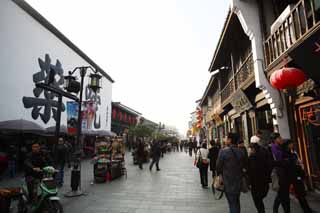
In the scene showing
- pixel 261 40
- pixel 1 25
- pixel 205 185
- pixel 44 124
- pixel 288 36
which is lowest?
pixel 205 185

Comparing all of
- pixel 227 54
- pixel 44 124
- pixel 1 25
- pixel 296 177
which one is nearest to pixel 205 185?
pixel 296 177

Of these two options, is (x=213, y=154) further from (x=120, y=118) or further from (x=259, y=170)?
(x=120, y=118)

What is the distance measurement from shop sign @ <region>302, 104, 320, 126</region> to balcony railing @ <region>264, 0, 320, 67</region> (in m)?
1.66

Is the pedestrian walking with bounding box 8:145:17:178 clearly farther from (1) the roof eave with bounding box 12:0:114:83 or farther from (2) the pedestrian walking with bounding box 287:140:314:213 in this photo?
(2) the pedestrian walking with bounding box 287:140:314:213

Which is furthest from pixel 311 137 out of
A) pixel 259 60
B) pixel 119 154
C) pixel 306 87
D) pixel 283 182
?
pixel 119 154

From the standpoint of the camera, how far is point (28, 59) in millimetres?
13555

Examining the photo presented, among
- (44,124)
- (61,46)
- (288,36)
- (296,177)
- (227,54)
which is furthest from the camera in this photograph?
(61,46)

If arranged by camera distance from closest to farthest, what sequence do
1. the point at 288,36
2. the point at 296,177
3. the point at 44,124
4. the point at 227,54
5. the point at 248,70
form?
the point at 296,177 < the point at 288,36 < the point at 248,70 < the point at 227,54 < the point at 44,124

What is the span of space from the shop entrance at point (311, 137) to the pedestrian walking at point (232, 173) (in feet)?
10.8

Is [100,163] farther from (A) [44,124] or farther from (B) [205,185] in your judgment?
(A) [44,124]

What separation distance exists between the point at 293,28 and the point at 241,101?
440 centimetres

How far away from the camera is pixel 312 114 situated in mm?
5570

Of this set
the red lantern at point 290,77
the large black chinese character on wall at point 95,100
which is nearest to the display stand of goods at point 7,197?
the red lantern at point 290,77

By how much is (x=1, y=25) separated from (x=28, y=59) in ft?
7.82
